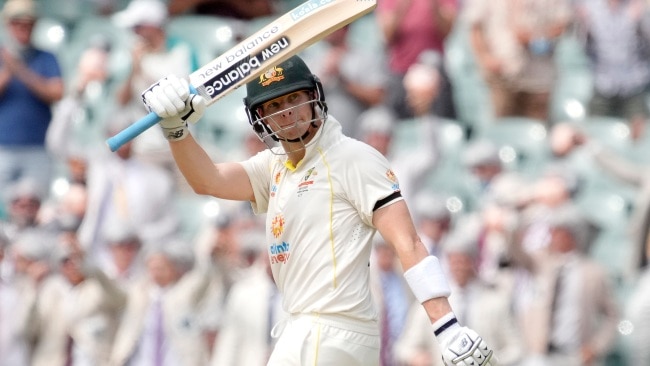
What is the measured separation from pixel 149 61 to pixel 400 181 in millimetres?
2164

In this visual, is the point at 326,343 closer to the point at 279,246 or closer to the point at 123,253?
the point at 279,246

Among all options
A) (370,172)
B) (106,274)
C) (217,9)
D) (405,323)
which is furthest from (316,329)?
(217,9)

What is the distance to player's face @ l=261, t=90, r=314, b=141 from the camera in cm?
546

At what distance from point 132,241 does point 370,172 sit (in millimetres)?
4834

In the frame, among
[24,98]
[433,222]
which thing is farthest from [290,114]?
[24,98]

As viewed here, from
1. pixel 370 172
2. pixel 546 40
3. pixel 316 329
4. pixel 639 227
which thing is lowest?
pixel 639 227

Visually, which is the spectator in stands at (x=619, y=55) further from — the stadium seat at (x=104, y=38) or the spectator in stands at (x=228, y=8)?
the stadium seat at (x=104, y=38)

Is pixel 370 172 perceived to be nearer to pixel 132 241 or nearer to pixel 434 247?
pixel 434 247

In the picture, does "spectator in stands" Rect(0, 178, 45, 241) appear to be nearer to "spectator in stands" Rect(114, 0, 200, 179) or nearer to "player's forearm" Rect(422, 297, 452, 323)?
"spectator in stands" Rect(114, 0, 200, 179)

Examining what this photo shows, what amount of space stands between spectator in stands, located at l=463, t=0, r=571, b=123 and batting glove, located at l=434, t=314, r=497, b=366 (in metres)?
4.78

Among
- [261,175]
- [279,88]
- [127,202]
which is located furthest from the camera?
[127,202]

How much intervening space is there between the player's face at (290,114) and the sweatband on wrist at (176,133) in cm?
29

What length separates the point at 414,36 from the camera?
33.1 feet

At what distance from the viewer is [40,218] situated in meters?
10.4
